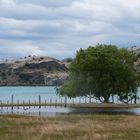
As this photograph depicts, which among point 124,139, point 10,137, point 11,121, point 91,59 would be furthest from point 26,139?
point 91,59

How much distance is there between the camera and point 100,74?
125688mm

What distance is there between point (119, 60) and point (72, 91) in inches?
567

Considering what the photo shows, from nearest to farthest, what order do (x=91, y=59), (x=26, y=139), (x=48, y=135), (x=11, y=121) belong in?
(x=26, y=139) → (x=48, y=135) → (x=11, y=121) → (x=91, y=59)

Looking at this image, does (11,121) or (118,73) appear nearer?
(11,121)

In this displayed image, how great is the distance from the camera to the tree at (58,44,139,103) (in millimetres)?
124250

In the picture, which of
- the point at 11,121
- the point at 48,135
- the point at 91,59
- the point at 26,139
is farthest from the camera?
the point at 91,59

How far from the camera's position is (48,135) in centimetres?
4212

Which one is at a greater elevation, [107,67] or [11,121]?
[107,67]

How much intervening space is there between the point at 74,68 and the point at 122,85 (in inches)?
511

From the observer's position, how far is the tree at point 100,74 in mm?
124250

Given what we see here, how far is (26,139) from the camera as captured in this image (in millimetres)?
38844

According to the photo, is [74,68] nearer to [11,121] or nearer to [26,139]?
[11,121]

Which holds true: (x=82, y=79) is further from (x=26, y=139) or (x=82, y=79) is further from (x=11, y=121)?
(x=26, y=139)

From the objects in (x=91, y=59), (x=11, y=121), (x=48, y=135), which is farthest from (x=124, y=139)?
(x=91, y=59)
